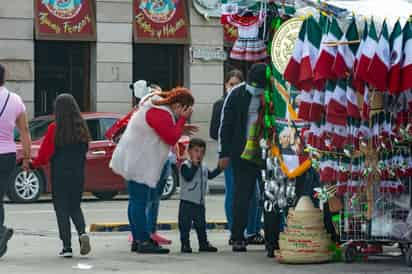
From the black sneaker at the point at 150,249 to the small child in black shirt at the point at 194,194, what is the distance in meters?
0.36

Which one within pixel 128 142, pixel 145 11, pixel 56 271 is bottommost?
pixel 56 271

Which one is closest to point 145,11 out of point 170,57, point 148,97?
point 170,57

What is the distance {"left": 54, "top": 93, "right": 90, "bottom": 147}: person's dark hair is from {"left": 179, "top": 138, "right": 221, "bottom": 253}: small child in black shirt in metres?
1.23

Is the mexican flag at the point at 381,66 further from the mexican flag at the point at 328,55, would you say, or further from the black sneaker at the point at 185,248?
the black sneaker at the point at 185,248

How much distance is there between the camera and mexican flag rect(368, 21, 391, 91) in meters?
11.3

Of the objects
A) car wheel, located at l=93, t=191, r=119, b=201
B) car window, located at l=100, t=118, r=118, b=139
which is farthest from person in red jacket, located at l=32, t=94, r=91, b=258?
car wheel, located at l=93, t=191, r=119, b=201

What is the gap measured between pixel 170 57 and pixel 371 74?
867 inches

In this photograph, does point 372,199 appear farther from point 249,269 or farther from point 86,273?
point 86,273

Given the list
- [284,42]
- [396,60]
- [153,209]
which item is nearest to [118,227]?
[153,209]

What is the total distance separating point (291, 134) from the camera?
12648mm

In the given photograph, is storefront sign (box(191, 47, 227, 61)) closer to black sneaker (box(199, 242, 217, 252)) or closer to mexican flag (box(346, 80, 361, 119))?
black sneaker (box(199, 242, 217, 252))

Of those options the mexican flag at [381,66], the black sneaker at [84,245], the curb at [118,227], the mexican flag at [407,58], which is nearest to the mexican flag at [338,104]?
the mexican flag at [381,66]

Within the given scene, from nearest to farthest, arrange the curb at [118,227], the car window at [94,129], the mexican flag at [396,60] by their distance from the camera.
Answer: the mexican flag at [396,60], the curb at [118,227], the car window at [94,129]

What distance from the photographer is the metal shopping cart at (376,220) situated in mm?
11906
